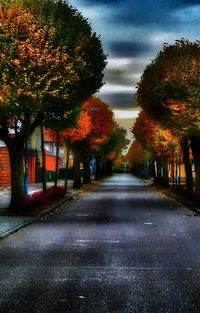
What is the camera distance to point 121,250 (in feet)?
46.5

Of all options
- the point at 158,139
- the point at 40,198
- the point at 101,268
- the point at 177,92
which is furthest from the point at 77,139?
the point at 101,268

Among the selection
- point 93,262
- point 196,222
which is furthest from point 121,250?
point 196,222

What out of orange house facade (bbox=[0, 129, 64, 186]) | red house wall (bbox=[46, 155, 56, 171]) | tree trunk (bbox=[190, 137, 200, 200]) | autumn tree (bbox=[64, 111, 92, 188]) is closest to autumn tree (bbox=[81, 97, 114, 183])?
autumn tree (bbox=[64, 111, 92, 188])

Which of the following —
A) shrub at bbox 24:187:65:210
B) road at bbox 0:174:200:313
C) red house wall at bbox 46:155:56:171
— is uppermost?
red house wall at bbox 46:155:56:171

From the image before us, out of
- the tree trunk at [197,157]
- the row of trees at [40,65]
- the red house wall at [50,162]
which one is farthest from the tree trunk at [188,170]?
the red house wall at [50,162]

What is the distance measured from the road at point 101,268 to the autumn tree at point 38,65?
17.6ft

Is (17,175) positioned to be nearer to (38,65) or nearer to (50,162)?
(38,65)

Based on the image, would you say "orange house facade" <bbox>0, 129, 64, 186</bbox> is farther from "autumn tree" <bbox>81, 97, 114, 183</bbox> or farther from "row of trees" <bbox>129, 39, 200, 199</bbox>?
"row of trees" <bbox>129, 39, 200, 199</bbox>

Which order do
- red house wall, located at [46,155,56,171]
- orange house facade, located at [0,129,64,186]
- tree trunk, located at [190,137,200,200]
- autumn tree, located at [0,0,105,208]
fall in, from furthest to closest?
1. red house wall, located at [46,155,56,171]
2. orange house facade, located at [0,129,64,186]
3. tree trunk, located at [190,137,200,200]
4. autumn tree, located at [0,0,105,208]

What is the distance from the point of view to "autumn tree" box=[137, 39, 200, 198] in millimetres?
30656

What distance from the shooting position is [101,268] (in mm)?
11625

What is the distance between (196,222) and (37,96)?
7800 millimetres

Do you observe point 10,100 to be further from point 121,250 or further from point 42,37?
point 121,250

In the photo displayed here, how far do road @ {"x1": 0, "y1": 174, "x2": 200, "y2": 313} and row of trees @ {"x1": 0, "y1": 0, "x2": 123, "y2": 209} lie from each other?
17.7 feet
